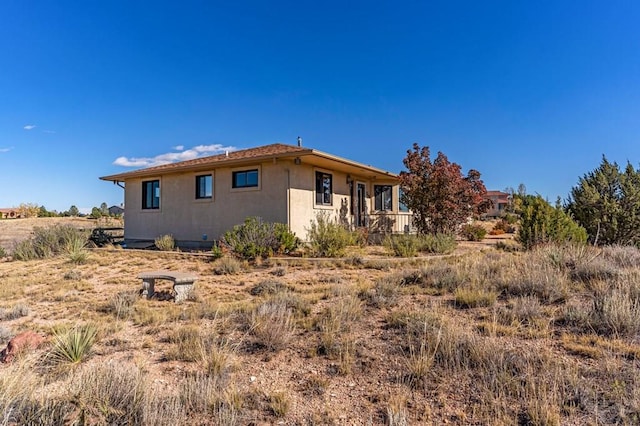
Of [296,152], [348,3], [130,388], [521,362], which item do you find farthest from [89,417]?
[348,3]

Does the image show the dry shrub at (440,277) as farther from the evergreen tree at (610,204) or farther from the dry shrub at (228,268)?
the evergreen tree at (610,204)

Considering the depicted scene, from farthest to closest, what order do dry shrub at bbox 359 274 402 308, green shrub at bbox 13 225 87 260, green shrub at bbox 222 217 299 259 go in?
1. green shrub at bbox 13 225 87 260
2. green shrub at bbox 222 217 299 259
3. dry shrub at bbox 359 274 402 308

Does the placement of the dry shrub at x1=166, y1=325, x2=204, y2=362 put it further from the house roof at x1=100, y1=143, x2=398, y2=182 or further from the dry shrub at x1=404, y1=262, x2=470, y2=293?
the house roof at x1=100, y1=143, x2=398, y2=182

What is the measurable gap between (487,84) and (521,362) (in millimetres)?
15705

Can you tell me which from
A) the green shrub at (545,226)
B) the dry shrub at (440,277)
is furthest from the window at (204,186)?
the green shrub at (545,226)

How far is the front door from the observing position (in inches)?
676

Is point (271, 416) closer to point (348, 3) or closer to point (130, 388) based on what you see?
point (130, 388)

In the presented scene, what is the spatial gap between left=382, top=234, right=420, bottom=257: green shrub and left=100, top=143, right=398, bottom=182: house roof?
3.67 m

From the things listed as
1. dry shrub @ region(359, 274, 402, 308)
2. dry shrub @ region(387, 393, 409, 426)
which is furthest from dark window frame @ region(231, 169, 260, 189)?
dry shrub @ region(387, 393, 409, 426)

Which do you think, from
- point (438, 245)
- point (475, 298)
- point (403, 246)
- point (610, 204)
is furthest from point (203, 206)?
point (610, 204)

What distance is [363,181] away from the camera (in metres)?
17.8

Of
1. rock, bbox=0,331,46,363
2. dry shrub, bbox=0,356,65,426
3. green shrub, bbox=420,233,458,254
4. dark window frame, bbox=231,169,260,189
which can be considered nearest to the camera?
dry shrub, bbox=0,356,65,426

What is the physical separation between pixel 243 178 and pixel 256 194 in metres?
1.05

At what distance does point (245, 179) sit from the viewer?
1405cm
